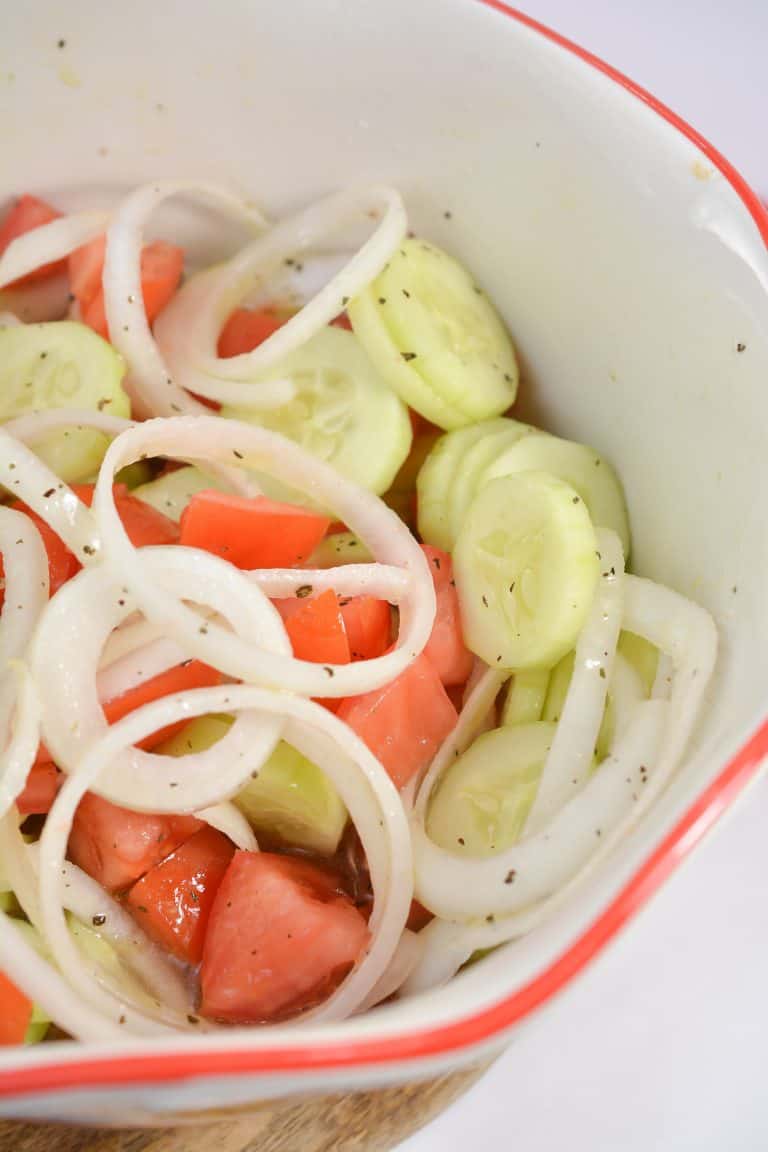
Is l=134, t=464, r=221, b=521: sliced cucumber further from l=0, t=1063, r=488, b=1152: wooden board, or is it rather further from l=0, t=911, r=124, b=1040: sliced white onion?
l=0, t=1063, r=488, b=1152: wooden board

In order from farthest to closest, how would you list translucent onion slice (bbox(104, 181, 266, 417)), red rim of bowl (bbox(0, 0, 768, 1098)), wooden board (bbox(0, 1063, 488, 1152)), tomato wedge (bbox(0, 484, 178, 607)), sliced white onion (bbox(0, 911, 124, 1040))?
translucent onion slice (bbox(104, 181, 266, 417)), tomato wedge (bbox(0, 484, 178, 607)), wooden board (bbox(0, 1063, 488, 1152)), sliced white onion (bbox(0, 911, 124, 1040)), red rim of bowl (bbox(0, 0, 768, 1098))

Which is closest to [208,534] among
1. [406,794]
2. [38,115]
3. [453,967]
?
[406,794]

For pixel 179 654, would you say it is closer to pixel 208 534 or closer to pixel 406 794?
pixel 208 534

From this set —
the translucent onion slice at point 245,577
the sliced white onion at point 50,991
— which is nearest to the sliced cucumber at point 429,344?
the translucent onion slice at point 245,577

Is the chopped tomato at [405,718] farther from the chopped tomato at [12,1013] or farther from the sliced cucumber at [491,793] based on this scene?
the chopped tomato at [12,1013]

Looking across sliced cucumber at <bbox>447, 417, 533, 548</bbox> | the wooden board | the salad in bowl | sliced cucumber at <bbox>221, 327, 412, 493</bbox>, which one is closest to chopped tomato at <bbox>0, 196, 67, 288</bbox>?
the salad in bowl

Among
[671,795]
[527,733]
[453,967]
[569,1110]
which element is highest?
[671,795]
